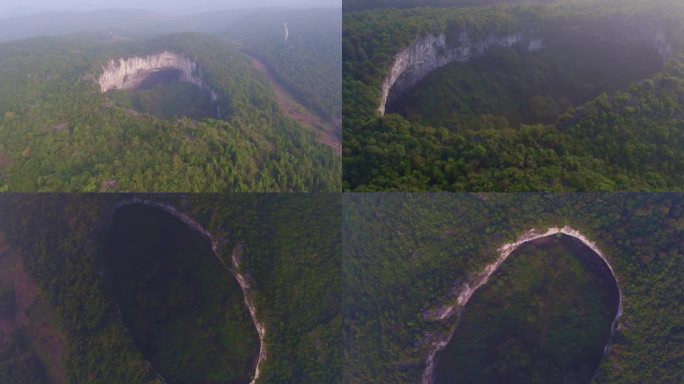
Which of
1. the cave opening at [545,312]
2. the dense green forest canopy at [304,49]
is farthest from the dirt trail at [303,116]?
the cave opening at [545,312]

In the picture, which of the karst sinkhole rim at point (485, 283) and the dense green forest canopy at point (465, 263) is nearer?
the dense green forest canopy at point (465, 263)

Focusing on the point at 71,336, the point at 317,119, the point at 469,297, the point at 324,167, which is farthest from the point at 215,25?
the point at 469,297

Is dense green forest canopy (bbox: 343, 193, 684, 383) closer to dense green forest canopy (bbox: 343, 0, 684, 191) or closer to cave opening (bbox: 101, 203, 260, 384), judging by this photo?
dense green forest canopy (bbox: 343, 0, 684, 191)

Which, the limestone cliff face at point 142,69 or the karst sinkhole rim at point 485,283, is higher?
the limestone cliff face at point 142,69

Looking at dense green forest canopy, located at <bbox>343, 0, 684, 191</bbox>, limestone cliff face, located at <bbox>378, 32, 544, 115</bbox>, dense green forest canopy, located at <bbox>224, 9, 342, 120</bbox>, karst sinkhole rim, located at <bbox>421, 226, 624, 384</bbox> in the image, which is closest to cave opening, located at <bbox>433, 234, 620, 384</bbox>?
karst sinkhole rim, located at <bbox>421, 226, 624, 384</bbox>

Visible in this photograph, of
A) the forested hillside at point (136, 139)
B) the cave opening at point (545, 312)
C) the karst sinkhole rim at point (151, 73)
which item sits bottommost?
the cave opening at point (545, 312)

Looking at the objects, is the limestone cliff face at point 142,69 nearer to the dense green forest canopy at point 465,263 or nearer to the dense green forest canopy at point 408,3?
the dense green forest canopy at point 408,3
